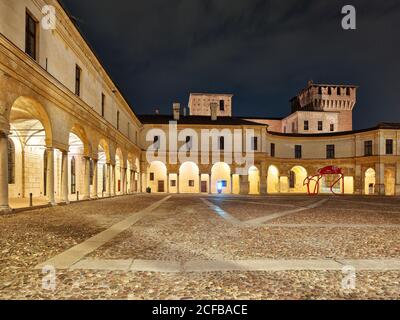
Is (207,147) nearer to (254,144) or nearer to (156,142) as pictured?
(254,144)

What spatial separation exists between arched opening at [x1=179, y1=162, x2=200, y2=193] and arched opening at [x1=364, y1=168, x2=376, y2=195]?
25071 mm

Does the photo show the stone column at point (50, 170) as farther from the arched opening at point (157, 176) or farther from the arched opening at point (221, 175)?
the arched opening at point (221, 175)

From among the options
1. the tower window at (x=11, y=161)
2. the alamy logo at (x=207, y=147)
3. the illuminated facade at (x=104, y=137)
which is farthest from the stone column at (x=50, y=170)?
the alamy logo at (x=207, y=147)

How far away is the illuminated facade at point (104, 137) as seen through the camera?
12031mm

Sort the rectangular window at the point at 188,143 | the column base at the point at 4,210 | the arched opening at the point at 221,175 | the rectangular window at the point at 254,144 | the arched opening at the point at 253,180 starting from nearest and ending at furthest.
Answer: the column base at the point at 4,210 < the rectangular window at the point at 254,144 < the rectangular window at the point at 188,143 < the arched opening at the point at 221,175 < the arched opening at the point at 253,180

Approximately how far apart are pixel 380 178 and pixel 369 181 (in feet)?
14.9

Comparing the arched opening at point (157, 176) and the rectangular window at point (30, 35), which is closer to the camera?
the rectangular window at point (30, 35)

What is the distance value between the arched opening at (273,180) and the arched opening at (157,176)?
16.4 metres

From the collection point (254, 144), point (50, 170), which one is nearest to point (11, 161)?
point (50, 170)

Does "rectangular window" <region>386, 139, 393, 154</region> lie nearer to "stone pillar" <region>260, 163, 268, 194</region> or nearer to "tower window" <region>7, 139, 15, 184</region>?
"stone pillar" <region>260, 163, 268, 194</region>
